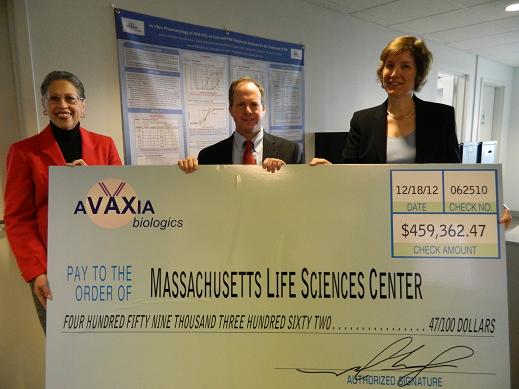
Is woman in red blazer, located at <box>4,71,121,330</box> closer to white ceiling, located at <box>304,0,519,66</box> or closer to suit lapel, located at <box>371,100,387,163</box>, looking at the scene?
suit lapel, located at <box>371,100,387,163</box>

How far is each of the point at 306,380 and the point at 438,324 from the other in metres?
0.48

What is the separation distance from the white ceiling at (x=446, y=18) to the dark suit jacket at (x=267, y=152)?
218cm

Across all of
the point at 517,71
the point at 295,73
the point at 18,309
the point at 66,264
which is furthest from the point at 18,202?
the point at 517,71

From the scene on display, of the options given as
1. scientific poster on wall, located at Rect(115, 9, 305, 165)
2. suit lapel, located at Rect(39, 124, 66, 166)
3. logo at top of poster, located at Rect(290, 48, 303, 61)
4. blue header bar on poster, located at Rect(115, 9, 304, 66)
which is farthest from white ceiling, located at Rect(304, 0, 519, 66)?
suit lapel, located at Rect(39, 124, 66, 166)

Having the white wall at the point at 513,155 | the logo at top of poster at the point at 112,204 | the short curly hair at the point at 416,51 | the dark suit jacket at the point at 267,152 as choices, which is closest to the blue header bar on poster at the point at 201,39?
the dark suit jacket at the point at 267,152

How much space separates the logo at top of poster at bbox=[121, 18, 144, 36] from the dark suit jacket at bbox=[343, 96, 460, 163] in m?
1.60

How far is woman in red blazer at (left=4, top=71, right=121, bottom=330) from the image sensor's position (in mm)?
1450

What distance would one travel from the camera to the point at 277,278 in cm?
126

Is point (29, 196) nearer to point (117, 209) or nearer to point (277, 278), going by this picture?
point (117, 209)

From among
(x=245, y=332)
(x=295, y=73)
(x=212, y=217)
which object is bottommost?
(x=245, y=332)

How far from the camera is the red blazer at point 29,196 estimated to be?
1.45m

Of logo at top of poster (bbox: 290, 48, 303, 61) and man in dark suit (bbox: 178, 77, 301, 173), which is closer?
man in dark suit (bbox: 178, 77, 301, 173)

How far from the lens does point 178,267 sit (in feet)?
4.17

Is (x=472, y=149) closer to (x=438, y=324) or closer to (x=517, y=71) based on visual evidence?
(x=517, y=71)
